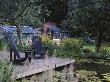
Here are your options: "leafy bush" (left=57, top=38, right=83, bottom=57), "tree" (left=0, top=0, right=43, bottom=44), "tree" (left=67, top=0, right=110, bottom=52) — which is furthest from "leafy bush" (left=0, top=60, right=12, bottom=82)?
"tree" (left=67, top=0, right=110, bottom=52)

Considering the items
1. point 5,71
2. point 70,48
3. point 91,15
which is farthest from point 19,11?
point 5,71

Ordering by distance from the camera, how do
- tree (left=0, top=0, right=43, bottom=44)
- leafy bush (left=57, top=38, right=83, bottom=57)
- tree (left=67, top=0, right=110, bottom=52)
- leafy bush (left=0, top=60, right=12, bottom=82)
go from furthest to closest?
tree (left=67, top=0, right=110, bottom=52) → tree (left=0, top=0, right=43, bottom=44) → leafy bush (left=57, top=38, right=83, bottom=57) → leafy bush (left=0, top=60, right=12, bottom=82)

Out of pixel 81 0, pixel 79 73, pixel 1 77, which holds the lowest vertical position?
pixel 79 73

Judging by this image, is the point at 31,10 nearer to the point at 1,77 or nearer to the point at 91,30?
the point at 91,30

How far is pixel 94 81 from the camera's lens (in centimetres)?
1238

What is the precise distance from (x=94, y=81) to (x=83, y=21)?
530 inches

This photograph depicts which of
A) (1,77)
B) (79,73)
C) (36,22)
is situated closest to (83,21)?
(36,22)

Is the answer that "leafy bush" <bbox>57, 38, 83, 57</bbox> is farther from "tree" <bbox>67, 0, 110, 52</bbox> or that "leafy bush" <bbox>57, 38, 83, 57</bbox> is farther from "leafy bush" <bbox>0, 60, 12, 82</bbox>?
"leafy bush" <bbox>0, 60, 12, 82</bbox>

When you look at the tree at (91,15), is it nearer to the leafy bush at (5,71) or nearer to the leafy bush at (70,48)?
the leafy bush at (70,48)

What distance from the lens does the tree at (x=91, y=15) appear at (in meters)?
24.4

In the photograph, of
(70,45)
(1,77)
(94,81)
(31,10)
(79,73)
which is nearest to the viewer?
(1,77)

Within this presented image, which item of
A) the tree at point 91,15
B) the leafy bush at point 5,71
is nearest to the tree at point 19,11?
the tree at point 91,15

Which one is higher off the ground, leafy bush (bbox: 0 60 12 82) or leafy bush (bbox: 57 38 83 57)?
leafy bush (bbox: 0 60 12 82)

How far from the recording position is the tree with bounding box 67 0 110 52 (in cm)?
2442
